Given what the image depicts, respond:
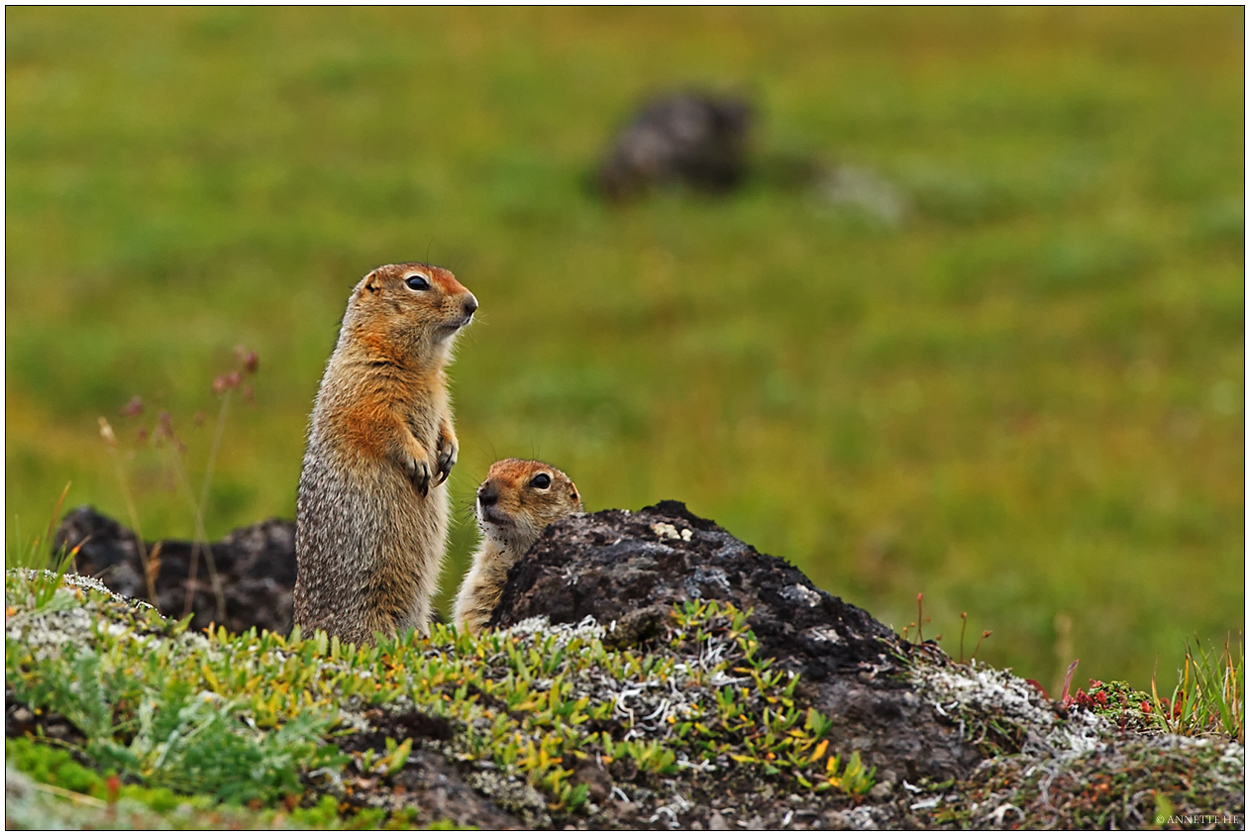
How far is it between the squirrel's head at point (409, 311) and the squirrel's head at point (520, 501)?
0.70 m

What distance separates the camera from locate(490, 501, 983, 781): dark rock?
196 inches

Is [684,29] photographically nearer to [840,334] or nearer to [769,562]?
[840,334]

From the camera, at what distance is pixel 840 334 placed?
20.7 m

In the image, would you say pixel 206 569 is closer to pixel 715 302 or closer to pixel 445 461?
pixel 445 461

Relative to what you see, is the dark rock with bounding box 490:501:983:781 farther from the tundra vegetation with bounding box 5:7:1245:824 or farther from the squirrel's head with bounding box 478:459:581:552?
the tundra vegetation with bounding box 5:7:1245:824

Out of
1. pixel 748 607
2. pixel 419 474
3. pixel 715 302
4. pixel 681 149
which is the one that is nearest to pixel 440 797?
pixel 748 607

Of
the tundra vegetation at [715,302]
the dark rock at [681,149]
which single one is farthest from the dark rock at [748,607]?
the dark rock at [681,149]

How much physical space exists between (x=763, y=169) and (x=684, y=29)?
1598cm

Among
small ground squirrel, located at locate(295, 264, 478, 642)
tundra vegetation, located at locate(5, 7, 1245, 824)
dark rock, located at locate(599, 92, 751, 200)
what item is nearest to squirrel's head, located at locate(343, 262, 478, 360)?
small ground squirrel, located at locate(295, 264, 478, 642)

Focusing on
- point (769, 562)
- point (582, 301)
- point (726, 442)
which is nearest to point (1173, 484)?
point (726, 442)

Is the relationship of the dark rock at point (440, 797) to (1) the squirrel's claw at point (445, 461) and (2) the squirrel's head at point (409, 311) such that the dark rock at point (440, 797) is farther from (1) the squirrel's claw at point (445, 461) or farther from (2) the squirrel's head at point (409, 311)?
(2) the squirrel's head at point (409, 311)

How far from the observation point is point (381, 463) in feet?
20.8

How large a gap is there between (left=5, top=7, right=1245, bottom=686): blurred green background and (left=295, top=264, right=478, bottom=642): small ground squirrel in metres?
0.93

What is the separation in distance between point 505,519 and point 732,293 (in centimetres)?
1577
